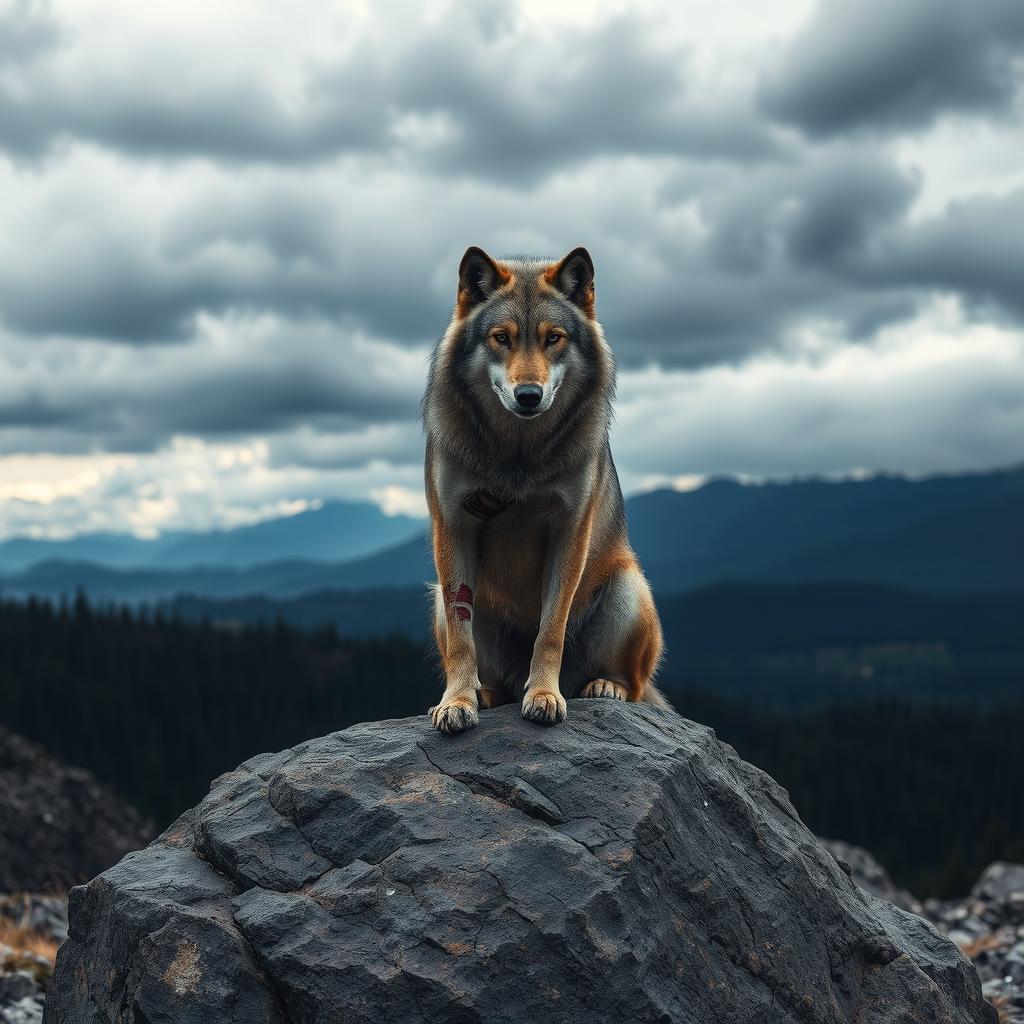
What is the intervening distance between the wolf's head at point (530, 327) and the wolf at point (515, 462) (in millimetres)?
13

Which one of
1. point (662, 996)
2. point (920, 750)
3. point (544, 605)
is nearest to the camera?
point (662, 996)

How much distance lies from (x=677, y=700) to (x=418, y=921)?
155573 millimetres

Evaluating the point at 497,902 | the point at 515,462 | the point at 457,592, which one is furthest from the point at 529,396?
the point at 497,902

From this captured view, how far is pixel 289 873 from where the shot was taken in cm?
838

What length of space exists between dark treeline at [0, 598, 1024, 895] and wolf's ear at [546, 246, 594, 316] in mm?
113655

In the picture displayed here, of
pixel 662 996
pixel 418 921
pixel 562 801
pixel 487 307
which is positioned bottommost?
pixel 662 996

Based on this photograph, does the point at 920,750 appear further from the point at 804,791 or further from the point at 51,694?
the point at 51,694

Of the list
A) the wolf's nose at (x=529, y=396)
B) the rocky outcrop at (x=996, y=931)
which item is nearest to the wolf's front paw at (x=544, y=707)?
the wolf's nose at (x=529, y=396)

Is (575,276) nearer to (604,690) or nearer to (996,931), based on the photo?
(604,690)

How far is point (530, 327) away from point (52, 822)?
56213 mm

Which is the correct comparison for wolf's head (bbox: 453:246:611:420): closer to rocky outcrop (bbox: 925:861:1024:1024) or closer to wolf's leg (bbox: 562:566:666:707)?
wolf's leg (bbox: 562:566:666:707)

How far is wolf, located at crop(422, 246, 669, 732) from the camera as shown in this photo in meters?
9.26

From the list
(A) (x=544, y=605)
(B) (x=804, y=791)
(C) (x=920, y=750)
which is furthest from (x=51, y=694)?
(A) (x=544, y=605)

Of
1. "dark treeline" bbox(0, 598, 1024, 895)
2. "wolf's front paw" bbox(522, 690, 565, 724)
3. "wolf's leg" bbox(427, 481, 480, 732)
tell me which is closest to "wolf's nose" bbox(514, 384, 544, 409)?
"wolf's leg" bbox(427, 481, 480, 732)
